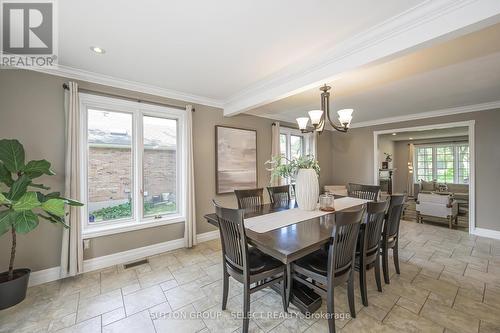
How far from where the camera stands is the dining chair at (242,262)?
164cm

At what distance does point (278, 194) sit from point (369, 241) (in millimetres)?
1364

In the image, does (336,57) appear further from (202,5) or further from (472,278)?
(472,278)

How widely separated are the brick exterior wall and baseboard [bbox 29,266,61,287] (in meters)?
0.89

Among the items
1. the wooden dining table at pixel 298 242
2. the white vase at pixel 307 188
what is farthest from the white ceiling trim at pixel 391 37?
the wooden dining table at pixel 298 242

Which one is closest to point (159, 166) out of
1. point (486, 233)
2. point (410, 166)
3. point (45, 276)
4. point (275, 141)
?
point (45, 276)

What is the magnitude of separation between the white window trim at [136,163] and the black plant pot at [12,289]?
674 mm

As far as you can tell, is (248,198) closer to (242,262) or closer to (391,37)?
(242,262)

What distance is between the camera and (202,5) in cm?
154

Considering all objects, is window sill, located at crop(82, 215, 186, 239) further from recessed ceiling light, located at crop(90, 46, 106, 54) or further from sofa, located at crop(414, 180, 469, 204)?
sofa, located at crop(414, 180, 469, 204)

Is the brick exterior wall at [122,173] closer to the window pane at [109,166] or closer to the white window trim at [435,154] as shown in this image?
the window pane at [109,166]

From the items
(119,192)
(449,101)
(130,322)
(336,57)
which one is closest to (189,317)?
(130,322)

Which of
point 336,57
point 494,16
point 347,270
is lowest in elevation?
point 347,270

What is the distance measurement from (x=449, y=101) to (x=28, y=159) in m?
6.55

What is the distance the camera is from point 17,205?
1.75m
